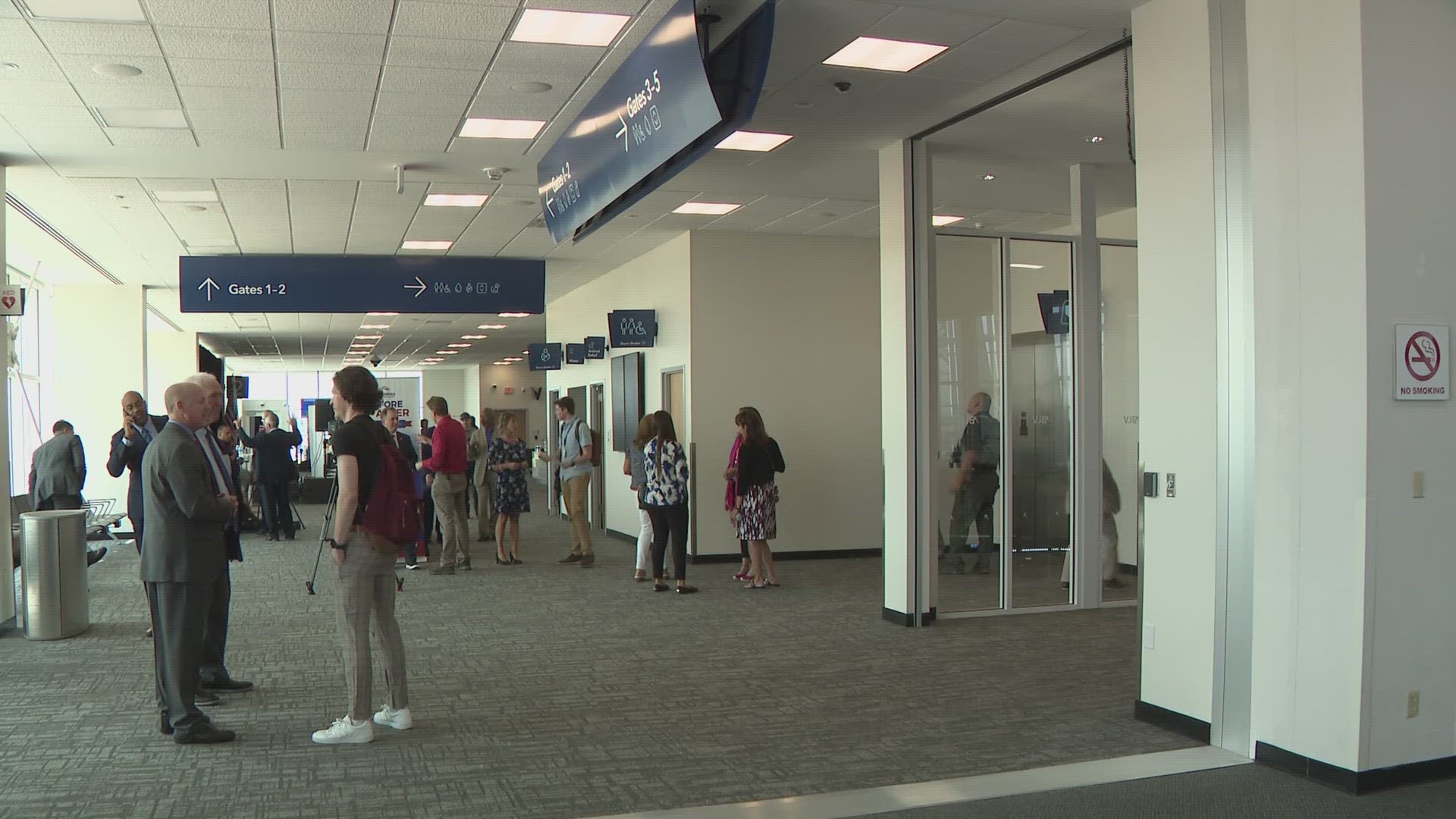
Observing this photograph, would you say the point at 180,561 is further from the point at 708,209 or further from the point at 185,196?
the point at 708,209

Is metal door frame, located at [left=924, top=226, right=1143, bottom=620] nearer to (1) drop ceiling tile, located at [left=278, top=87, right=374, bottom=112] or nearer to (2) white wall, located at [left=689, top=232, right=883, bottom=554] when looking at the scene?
(2) white wall, located at [left=689, top=232, right=883, bottom=554]

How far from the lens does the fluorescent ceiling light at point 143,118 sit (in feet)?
22.8

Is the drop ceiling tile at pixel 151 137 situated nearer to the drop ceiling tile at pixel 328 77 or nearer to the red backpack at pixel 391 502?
the drop ceiling tile at pixel 328 77

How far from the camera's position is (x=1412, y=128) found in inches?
171

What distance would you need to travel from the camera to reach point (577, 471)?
36.2 feet

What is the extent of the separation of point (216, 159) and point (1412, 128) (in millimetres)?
7488

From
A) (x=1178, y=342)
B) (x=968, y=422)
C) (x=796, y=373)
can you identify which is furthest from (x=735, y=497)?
(x=1178, y=342)

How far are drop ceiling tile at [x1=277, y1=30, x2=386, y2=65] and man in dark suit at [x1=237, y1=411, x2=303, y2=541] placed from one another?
9151 millimetres

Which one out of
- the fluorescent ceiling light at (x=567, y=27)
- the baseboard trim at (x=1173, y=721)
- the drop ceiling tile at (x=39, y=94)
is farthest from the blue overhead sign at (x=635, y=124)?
the baseboard trim at (x=1173, y=721)

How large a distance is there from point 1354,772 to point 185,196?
9264mm

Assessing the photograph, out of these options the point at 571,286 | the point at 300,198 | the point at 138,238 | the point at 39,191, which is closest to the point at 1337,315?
the point at 300,198

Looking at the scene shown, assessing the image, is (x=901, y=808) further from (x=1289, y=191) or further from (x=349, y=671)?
(x=1289, y=191)

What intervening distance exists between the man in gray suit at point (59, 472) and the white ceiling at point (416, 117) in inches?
81.3

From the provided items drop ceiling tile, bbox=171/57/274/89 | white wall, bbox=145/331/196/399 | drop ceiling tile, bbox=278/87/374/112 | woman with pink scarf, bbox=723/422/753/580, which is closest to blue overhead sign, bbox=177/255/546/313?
woman with pink scarf, bbox=723/422/753/580
